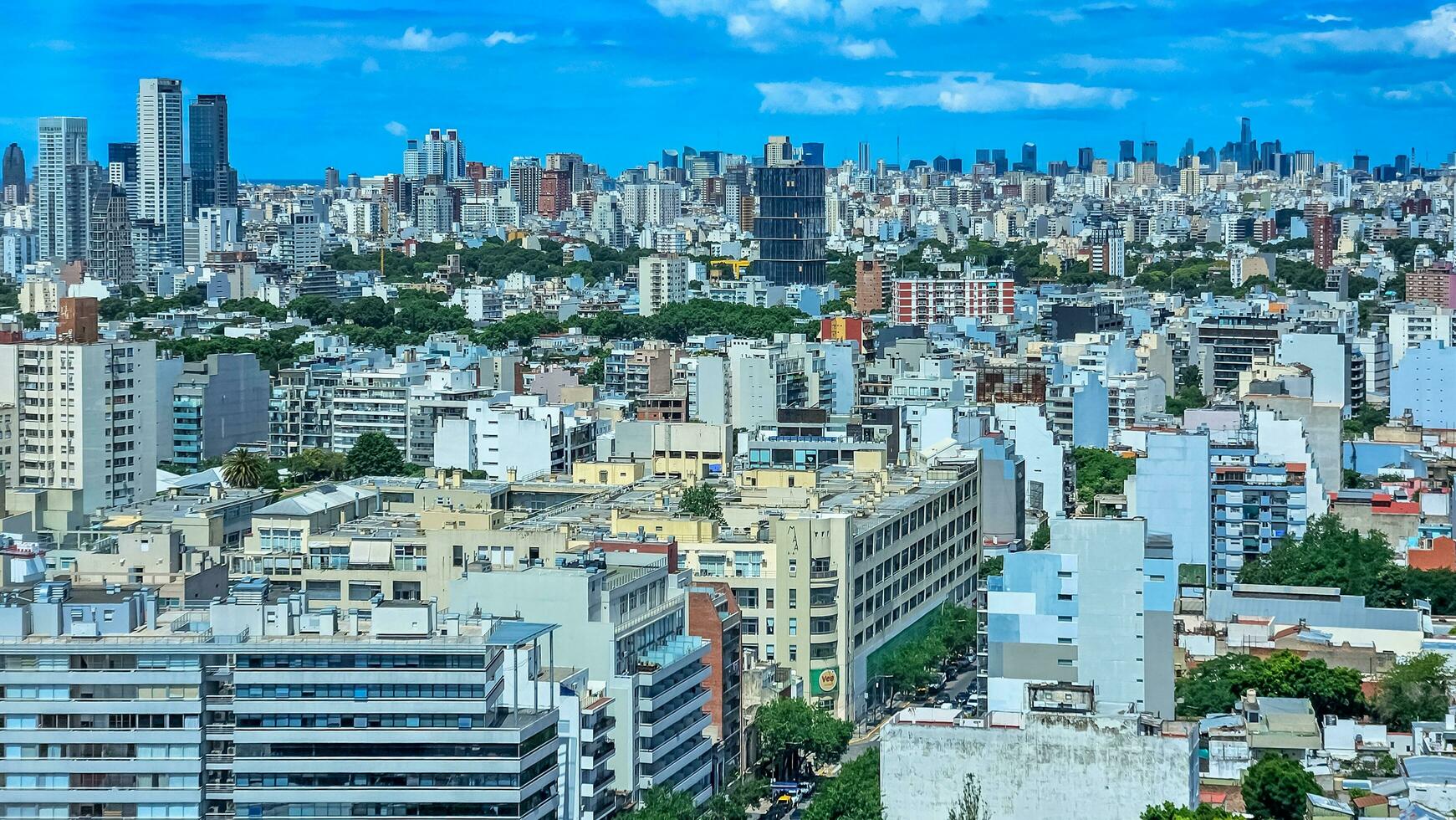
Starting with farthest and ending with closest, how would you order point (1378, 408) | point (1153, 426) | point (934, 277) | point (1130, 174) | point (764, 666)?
point (1130, 174) < point (934, 277) < point (1378, 408) < point (1153, 426) < point (764, 666)

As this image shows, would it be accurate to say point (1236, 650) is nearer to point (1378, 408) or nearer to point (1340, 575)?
point (1340, 575)

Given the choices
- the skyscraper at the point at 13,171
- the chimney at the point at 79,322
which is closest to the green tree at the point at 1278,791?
the chimney at the point at 79,322

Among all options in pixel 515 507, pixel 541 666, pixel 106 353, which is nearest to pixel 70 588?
pixel 541 666

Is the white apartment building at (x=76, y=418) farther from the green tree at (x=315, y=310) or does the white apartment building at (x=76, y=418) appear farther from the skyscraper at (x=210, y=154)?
the skyscraper at (x=210, y=154)

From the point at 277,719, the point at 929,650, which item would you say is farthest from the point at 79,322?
the point at 277,719

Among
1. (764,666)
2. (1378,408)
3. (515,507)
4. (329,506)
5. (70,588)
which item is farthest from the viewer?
(1378,408)

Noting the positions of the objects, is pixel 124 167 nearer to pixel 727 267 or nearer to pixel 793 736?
pixel 727 267

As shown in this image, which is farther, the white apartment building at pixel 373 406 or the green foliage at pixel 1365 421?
the white apartment building at pixel 373 406
